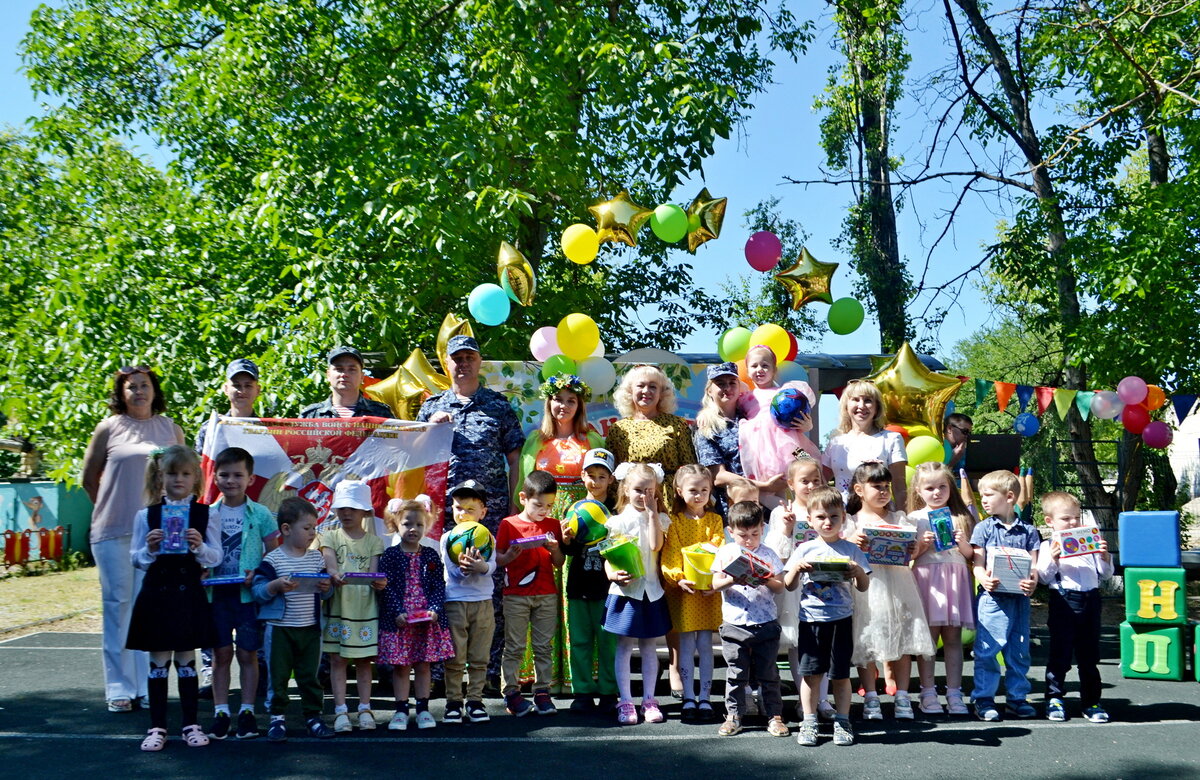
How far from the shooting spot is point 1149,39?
10.3 m

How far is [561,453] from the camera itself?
6.06 metres

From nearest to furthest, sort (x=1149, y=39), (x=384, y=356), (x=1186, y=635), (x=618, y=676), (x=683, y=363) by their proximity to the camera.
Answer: (x=618, y=676)
(x=1186, y=635)
(x=683, y=363)
(x=384, y=356)
(x=1149, y=39)

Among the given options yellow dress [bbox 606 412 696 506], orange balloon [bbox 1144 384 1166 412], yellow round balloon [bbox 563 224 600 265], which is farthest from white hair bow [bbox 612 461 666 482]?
orange balloon [bbox 1144 384 1166 412]

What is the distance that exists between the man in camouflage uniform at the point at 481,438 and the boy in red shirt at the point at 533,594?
31 cm

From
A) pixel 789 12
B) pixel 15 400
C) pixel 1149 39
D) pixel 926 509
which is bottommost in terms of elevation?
pixel 926 509

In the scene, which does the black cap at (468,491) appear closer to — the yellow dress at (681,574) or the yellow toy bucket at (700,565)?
the yellow dress at (681,574)

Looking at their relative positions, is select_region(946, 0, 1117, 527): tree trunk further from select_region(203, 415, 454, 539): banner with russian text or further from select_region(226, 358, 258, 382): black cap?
select_region(226, 358, 258, 382): black cap

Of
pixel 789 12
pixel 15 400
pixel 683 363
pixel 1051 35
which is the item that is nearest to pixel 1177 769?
pixel 683 363

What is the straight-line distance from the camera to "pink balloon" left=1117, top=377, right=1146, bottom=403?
31.7 feet

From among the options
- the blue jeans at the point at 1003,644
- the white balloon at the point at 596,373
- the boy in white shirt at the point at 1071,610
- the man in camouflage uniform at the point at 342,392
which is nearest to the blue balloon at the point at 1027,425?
Result: the boy in white shirt at the point at 1071,610

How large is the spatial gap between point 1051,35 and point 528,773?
1033cm

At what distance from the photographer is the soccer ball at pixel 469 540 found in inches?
214

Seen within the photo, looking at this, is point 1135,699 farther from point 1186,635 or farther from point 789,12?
point 789,12

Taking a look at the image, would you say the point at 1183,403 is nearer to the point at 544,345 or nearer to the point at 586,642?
the point at 544,345
